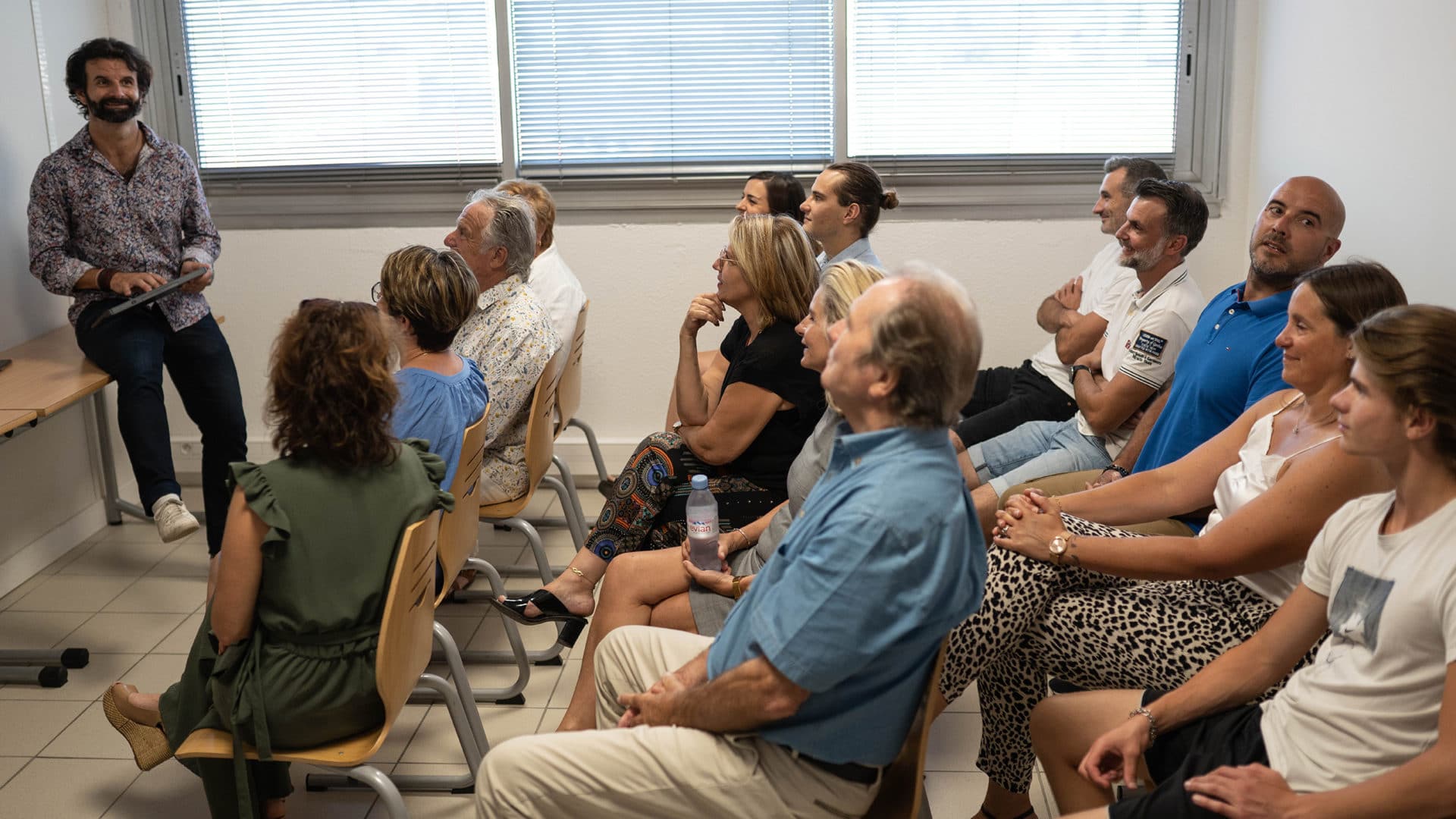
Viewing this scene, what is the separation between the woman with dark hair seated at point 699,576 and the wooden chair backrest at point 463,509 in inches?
14.5

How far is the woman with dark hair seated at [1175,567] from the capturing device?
1.98 metres

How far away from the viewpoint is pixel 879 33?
4633mm

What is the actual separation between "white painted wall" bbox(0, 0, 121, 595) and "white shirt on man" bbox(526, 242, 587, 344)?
5.76ft

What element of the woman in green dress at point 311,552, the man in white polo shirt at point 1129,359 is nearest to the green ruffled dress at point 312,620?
the woman in green dress at point 311,552

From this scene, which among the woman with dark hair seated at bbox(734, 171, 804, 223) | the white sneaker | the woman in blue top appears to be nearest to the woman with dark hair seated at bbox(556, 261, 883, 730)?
the woman in blue top

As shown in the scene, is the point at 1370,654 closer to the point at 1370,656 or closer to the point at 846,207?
the point at 1370,656

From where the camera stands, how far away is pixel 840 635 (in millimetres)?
1550

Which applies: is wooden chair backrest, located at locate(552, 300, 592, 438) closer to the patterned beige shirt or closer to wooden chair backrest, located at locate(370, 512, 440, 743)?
the patterned beige shirt

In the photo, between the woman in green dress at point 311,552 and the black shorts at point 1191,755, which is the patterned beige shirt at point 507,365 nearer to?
the woman in green dress at point 311,552

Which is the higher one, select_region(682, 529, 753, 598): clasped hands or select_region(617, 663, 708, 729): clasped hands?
select_region(617, 663, 708, 729): clasped hands

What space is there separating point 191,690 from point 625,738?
86 centimetres

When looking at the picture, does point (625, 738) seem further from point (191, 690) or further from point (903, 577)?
point (191, 690)

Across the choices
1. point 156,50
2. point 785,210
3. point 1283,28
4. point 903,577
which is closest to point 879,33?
point 785,210

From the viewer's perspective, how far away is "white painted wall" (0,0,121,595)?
3.95 meters
